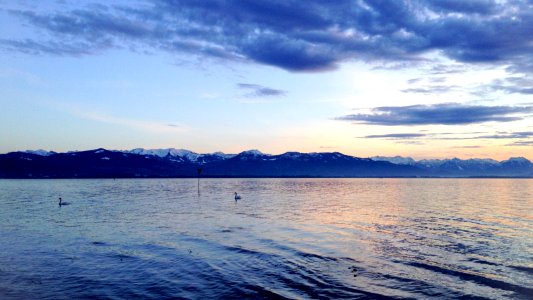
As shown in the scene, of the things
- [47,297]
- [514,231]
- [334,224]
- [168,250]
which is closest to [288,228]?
[334,224]

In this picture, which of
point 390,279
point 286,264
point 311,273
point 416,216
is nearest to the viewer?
point 390,279

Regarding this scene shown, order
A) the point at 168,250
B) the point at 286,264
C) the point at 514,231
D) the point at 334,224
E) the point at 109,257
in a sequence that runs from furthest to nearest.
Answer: the point at 334,224, the point at 514,231, the point at 168,250, the point at 109,257, the point at 286,264

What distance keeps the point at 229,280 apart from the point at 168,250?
10843 mm

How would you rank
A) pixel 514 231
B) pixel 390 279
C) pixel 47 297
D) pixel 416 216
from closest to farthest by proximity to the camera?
pixel 47 297, pixel 390 279, pixel 514 231, pixel 416 216

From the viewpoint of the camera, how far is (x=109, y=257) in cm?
3117

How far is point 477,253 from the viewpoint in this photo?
32.1m

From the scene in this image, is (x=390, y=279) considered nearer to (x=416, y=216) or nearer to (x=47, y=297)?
(x=47, y=297)

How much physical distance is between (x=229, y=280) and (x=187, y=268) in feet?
14.3

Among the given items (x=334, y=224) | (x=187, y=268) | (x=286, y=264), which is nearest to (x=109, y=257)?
(x=187, y=268)

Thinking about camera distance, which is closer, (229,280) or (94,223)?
(229,280)

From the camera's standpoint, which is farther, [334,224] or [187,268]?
[334,224]

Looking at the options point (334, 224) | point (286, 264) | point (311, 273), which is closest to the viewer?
point (311, 273)

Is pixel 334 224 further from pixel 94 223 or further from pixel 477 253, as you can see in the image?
pixel 94 223

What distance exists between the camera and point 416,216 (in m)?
59.6
